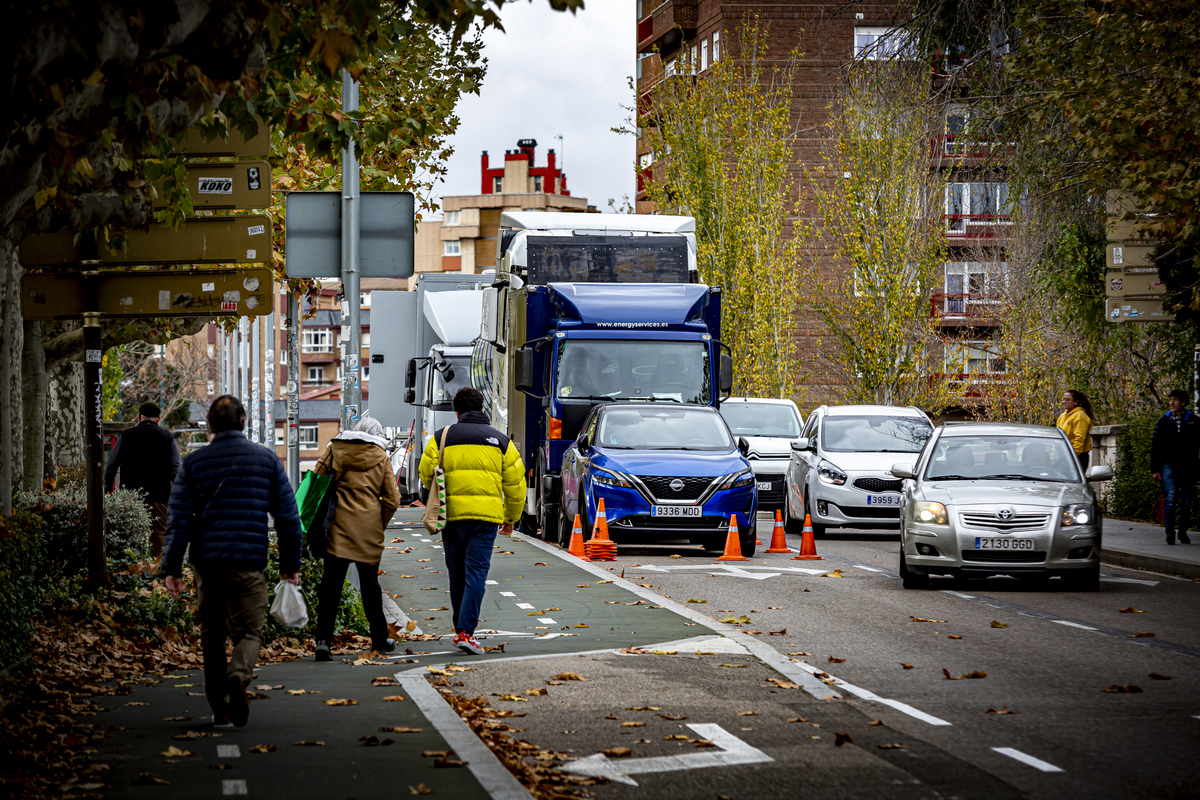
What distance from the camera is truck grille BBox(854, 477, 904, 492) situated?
889 inches

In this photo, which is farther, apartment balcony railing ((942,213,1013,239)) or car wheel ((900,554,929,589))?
apartment balcony railing ((942,213,1013,239))

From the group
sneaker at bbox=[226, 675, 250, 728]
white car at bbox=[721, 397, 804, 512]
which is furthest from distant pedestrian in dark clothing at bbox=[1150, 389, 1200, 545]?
sneaker at bbox=[226, 675, 250, 728]

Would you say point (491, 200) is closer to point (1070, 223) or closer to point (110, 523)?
point (1070, 223)

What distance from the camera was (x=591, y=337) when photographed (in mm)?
22344

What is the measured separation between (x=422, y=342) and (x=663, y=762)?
2784 centimetres

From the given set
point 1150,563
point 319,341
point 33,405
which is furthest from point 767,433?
point 319,341

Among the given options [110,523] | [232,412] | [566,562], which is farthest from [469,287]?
[232,412]

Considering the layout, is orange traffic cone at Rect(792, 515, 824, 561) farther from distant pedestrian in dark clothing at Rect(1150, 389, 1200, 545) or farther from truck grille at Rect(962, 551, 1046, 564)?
distant pedestrian in dark clothing at Rect(1150, 389, 1200, 545)

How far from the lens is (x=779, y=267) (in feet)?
150

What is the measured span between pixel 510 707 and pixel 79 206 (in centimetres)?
573

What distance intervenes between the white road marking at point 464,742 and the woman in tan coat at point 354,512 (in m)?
1.29

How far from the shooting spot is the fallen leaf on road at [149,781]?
22.8 ft

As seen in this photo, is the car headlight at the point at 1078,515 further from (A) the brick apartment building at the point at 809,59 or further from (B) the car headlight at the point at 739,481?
(A) the brick apartment building at the point at 809,59

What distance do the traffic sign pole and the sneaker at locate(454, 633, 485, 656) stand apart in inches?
83.3
